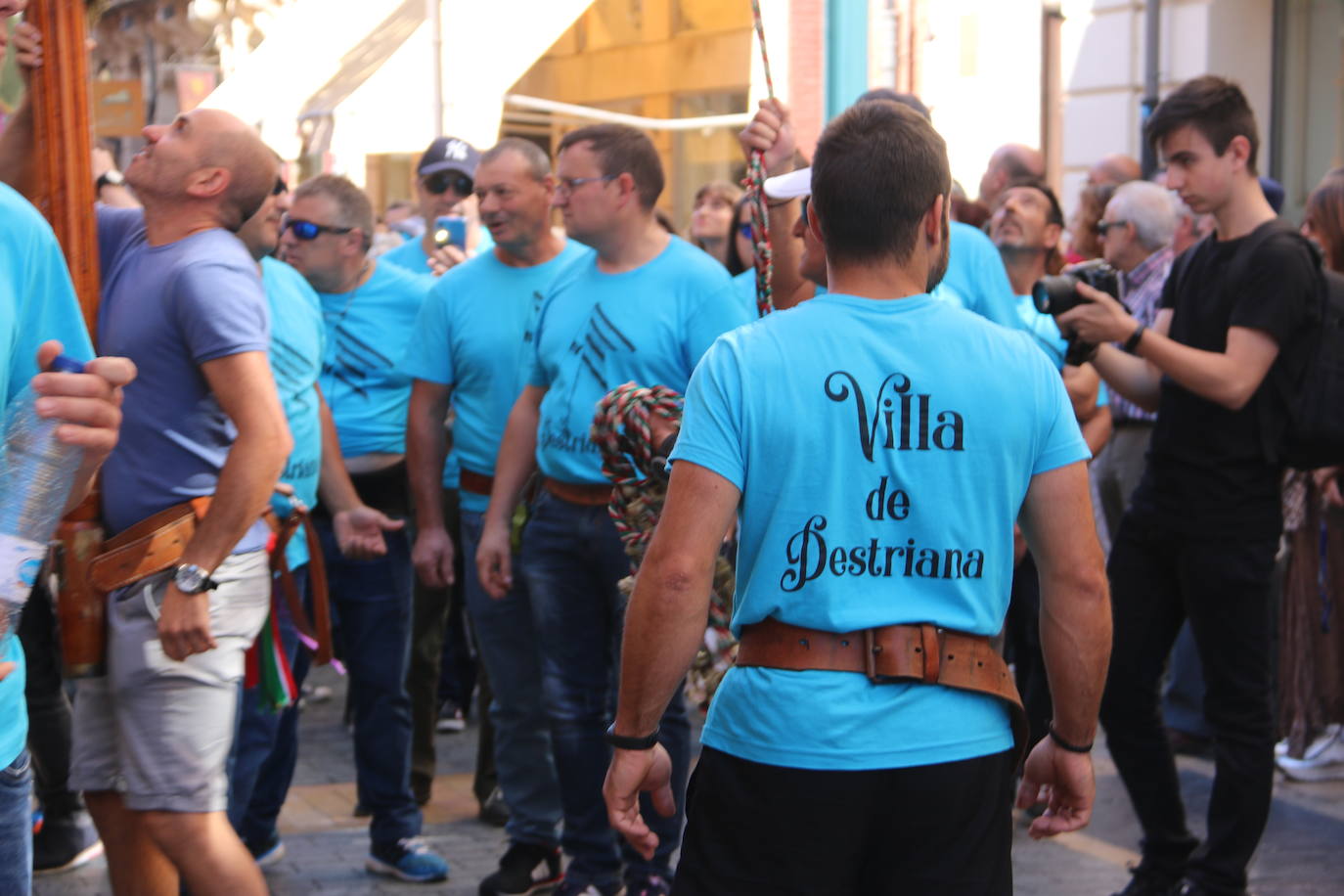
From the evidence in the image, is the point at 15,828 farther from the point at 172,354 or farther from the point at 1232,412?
the point at 1232,412

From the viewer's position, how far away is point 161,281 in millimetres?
3662

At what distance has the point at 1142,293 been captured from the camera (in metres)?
6.75

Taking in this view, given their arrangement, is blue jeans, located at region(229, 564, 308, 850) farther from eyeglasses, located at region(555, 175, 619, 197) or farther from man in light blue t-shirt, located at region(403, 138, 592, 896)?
eyeglasses, located at region(555, 175, 619, 197)

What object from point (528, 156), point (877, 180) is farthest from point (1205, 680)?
point (528, 156)

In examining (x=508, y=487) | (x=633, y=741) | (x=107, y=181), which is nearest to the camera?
(x=633, y=741)

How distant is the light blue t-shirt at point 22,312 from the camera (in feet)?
7.97

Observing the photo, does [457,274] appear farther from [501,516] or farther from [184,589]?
[184,589]

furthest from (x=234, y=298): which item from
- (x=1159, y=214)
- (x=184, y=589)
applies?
(x=1159, y=214)

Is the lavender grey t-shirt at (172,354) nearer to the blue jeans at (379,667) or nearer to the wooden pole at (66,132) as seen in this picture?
the wooden pole at (66,132)

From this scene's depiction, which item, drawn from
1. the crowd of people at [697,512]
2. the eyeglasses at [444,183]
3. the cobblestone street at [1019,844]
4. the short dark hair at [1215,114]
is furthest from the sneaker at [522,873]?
the eyeglasses at [444,183]

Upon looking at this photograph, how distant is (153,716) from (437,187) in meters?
3.94

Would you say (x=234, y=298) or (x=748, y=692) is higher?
(x=234, y=298)

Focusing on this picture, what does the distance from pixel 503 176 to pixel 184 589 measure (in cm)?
222

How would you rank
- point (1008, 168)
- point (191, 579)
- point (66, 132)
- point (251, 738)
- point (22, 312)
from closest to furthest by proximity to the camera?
1. point (22, 312)
2. point (66, 132)
3. point (191, 579)
4. point (251, 738)
5. point (1008, 168)
